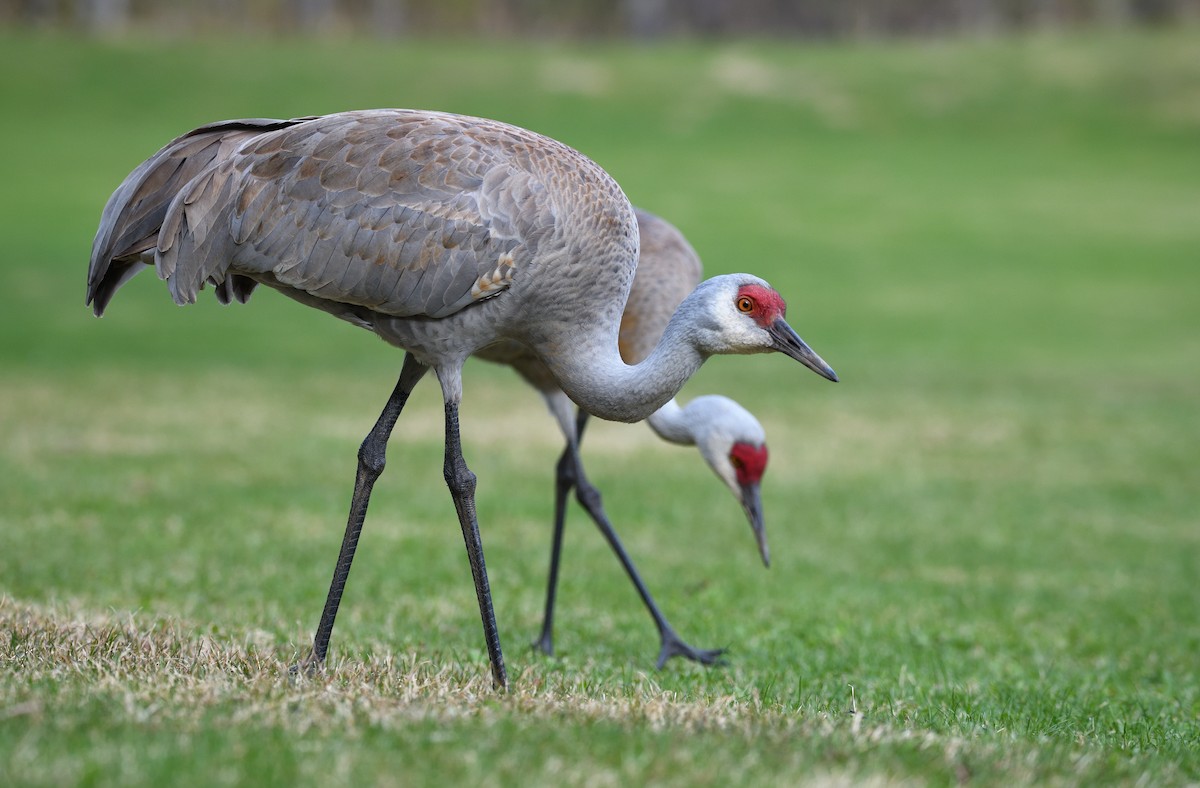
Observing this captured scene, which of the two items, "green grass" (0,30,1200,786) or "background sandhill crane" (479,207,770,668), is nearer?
"green grass" (0,30,1200,786)

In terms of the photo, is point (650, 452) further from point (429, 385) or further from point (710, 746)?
point (710, 746)

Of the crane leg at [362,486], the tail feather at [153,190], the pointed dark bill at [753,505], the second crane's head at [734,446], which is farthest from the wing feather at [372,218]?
the pointed dark bill at [753,505]

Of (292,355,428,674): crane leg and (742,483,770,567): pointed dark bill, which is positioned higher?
(292,355,428,674): crane leg

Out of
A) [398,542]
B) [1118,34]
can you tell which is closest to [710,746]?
[398,542]

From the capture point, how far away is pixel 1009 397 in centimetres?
1477

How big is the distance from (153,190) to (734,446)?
254 centimetres

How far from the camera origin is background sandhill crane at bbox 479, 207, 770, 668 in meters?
5.80

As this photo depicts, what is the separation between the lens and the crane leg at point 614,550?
5.84 metres

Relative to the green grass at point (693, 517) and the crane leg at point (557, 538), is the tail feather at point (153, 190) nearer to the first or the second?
the green grass at point (693, 517)

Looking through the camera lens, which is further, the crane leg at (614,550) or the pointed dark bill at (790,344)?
the crane leg at (614,550)

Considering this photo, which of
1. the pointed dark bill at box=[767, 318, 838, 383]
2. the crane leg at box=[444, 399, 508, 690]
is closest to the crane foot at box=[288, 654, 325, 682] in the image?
the crane leg at box=[444, 399, 508, 690]

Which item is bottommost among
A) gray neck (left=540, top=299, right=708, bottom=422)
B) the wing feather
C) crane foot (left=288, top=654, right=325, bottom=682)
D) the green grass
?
the green grass

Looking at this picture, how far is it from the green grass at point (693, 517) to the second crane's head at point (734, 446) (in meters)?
0.68

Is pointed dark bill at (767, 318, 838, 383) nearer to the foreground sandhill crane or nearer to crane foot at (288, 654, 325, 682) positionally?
the foreground sandhill crane
